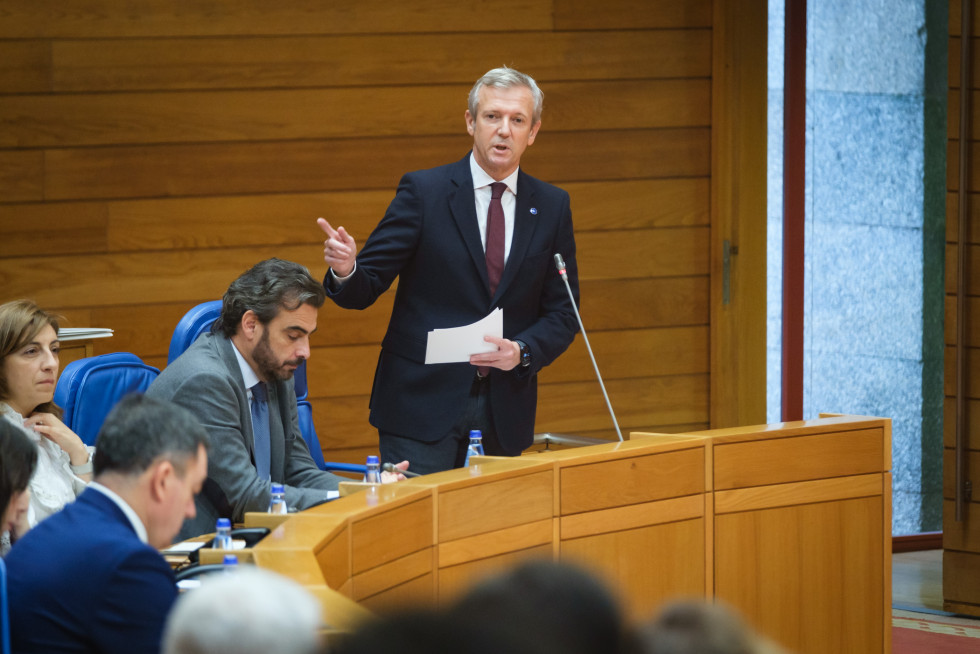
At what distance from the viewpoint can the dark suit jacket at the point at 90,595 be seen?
1682 millimetres

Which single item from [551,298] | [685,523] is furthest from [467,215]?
[685,523]

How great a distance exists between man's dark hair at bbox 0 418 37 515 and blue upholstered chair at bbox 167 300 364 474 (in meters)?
1.37

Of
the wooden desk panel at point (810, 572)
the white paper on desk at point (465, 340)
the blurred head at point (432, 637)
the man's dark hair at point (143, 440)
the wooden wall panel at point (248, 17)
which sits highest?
the wooden wall panel at point (248, 17)

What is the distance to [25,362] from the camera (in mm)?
2773

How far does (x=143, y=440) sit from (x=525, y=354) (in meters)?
1.47

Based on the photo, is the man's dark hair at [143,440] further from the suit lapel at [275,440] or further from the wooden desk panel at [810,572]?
the wooden desk panel at [810,572]

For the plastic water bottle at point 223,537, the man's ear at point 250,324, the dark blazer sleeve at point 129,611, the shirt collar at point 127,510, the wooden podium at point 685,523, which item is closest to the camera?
the dark blazer sleeve at point 129,611

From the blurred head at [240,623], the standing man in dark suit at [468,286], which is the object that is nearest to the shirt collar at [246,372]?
the standing man in dark suit at [468,286]

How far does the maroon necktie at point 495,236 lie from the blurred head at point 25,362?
1.11 meters

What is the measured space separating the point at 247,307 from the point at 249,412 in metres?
0.24

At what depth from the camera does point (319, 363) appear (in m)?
4.61

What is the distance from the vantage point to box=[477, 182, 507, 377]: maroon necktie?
3.29 metres

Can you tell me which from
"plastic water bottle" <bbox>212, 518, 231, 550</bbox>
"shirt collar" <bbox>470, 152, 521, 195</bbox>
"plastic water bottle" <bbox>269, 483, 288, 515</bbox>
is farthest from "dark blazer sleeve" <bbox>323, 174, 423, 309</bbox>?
"plastic water bottle" <bbox>212, 518, 231, 550</bbox>

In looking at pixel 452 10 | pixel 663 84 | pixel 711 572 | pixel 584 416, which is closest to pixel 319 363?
pixel 584 416
